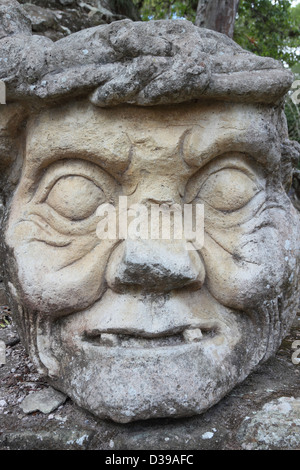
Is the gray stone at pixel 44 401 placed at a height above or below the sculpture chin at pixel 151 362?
below

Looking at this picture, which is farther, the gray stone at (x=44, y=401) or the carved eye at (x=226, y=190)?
the carved eye at (x=226, y=190)

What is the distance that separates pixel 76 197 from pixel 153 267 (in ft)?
1.47

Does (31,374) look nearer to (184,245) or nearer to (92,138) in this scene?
(184,245)

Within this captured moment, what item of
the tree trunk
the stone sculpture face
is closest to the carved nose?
the stone sculpture face

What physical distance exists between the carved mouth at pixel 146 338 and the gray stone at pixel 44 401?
30cm

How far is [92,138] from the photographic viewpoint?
1.70m

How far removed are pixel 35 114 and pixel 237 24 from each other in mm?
7305

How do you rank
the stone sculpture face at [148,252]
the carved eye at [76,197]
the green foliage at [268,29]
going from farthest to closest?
the green foliage at [268,29] → the carved eye at [76,197] → the stone sculpture face at [148,252]

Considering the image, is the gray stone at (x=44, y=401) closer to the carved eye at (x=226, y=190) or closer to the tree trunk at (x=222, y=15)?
the carved eye at (x=226, y=190)

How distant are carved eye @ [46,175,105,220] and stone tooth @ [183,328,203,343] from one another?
2.05ft

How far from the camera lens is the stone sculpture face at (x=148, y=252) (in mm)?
1631

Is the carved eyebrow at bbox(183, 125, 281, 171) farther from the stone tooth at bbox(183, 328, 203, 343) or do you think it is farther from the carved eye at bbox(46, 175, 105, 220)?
the stone tooth at bbox(183, 328, 203, 343)

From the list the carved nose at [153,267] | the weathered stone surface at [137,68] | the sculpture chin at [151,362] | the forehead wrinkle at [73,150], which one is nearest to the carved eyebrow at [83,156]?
the forehead wrinkle at [73,150]

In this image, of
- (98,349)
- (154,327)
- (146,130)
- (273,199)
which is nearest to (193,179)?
(146,130)
